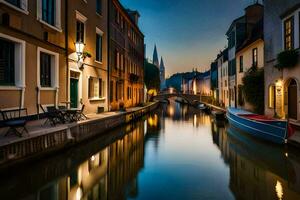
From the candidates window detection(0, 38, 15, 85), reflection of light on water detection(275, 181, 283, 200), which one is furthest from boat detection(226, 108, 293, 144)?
window detection(0, 38, 15, 85)

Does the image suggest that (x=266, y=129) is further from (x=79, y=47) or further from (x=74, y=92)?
(x=74, y=92)

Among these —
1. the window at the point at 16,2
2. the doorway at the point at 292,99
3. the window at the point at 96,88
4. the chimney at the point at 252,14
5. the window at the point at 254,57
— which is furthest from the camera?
the chimney at the point at 252,14

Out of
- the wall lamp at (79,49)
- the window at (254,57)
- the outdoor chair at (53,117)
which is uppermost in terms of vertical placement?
the window at (254,57)

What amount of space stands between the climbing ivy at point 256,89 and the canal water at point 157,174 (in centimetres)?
828

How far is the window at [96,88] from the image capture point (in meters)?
19.3

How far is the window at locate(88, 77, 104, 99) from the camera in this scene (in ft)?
63.3

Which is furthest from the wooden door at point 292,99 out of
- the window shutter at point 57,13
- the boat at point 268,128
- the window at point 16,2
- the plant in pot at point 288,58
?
the window at point 16,2

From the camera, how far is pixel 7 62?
1051 cm

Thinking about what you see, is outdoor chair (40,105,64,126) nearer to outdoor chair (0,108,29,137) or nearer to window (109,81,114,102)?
outdoor chair (0,108,29,137)

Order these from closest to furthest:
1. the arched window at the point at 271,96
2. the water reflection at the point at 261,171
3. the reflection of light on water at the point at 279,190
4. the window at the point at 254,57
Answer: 1. the reflection of light on water at the point at 279,190
2. the water reflection at the point at 261,171
3. the arched window at the point at 271,96
4. the window at the point at 254,57

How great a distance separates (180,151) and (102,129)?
5.24 meters

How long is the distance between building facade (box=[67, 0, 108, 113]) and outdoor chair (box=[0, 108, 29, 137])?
462 cm

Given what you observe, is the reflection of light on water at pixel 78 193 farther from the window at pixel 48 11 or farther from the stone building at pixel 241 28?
the stone building at pixel 241 28

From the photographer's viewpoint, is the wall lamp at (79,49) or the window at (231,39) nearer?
the wall lamp at (79,49)
